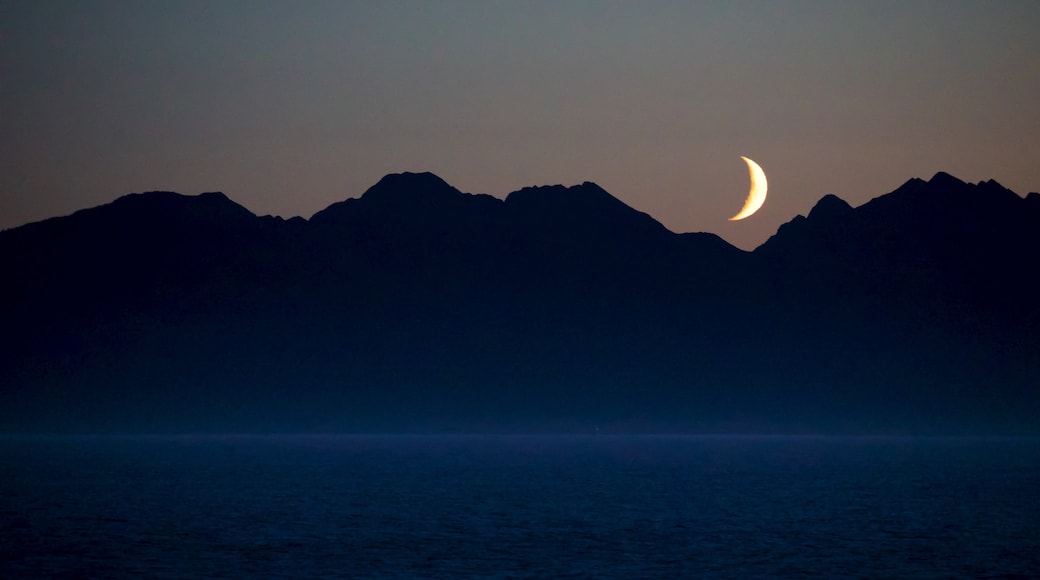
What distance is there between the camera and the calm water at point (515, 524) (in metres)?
53.0

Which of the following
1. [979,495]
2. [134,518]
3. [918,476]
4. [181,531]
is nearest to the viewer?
→ [181,531]

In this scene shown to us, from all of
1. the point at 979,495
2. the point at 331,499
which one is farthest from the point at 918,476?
the point at 331,499

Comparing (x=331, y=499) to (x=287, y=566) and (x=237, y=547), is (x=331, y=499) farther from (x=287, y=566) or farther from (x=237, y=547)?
(x=287, y=566)

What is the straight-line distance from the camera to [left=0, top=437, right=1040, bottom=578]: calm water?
2085 inches

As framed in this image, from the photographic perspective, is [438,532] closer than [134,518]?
Yes

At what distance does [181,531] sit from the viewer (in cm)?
6638

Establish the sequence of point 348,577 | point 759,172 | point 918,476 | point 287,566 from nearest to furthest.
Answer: point 348,577 → point 287,566 → point 918,476 → point 759,172

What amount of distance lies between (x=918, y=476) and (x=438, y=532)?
7729 centimetres

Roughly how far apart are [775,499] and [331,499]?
3283 cm

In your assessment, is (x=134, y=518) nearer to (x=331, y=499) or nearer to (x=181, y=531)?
(x=181, y=531)

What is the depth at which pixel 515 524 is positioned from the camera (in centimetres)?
7106

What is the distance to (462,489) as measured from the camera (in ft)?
338

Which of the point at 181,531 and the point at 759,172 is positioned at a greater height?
the point at 759,172

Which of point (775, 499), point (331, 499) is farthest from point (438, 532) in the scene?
point (775, 499)
